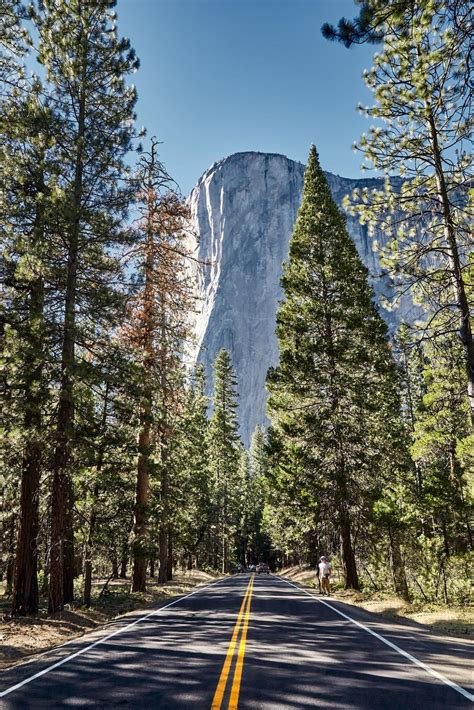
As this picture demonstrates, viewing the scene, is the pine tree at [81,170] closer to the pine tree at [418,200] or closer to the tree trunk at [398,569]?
the pine tree at [418,200]

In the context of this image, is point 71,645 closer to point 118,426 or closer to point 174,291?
point 118,426

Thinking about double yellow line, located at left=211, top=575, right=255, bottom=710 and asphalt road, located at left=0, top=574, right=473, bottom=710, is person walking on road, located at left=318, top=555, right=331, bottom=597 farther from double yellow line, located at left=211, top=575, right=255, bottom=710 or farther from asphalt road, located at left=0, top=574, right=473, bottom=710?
double yellow line, located at left=211, top=575, right=255, bottom=710

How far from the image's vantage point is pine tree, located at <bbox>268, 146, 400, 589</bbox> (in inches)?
821

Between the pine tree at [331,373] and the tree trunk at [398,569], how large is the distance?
182 centimetres

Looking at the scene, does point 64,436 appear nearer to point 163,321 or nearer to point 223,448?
point 163,321

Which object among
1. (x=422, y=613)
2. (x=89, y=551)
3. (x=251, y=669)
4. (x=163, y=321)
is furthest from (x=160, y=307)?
(x=251, y=669)

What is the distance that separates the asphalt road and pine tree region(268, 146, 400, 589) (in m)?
8.80

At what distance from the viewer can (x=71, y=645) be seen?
33.7 ft

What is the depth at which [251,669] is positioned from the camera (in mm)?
7586

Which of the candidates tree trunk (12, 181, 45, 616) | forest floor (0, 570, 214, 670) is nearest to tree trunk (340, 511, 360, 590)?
forest floor (0, 570, 214, 670)

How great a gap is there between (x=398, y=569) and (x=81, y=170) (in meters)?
21.2

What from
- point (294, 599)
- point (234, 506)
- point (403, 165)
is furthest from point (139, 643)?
point (234, 506)

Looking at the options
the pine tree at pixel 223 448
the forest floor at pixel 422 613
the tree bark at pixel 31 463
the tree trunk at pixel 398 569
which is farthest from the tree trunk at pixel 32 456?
the pine tree at pixel 223 448

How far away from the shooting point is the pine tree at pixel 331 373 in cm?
2086
